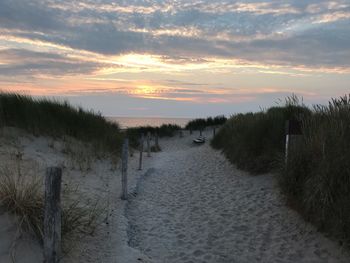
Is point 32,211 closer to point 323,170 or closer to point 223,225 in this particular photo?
point 223,225

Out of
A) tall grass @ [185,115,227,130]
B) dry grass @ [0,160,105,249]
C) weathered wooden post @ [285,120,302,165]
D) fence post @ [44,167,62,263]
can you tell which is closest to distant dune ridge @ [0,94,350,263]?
dry grass @ [0,160,105,249]

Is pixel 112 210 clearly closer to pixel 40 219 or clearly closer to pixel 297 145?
pixel 40 219

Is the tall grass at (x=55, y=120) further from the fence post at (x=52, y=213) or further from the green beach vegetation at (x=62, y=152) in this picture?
the fence post at (x=52, y=213)

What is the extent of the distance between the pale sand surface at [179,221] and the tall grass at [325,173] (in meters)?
0.33

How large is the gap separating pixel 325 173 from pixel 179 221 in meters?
3.14

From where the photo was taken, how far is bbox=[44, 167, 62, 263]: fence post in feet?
14.4

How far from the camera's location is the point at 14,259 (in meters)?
4.63

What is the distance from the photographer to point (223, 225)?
24.3 feet

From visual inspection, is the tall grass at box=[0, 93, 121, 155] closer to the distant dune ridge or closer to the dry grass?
the distant dune ridge

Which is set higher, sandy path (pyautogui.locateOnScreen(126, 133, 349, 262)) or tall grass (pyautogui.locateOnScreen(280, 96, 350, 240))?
→ tall grass (pyautogui.locateOnScreen(280, 96, 350, 240))

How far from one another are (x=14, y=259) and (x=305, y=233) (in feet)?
14.3

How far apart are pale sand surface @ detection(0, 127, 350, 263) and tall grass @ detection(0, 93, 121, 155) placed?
0.65m

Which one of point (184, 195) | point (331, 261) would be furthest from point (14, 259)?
point (184, 195)

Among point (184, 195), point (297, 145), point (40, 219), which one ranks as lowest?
point (184, 195)
